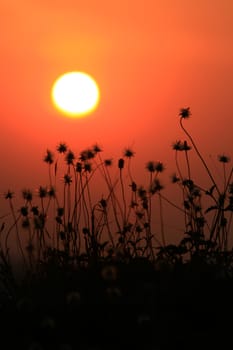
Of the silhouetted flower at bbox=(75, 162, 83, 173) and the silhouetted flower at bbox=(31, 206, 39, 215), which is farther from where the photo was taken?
the silhouetted flower at bbox=(75, 162, 83, 173)

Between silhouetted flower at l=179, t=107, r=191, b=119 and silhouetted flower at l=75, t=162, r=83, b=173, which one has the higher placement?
silhouetted flower at l=179, t=107, r=191, b=119

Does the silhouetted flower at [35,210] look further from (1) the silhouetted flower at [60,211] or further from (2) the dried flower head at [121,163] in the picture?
(2) the dried flower head at [121,163]

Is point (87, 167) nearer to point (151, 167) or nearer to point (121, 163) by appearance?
point (121, 163)

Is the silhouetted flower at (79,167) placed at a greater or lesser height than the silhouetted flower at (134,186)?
Answer: greater

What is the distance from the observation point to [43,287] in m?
5.25

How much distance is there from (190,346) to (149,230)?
2.37 m

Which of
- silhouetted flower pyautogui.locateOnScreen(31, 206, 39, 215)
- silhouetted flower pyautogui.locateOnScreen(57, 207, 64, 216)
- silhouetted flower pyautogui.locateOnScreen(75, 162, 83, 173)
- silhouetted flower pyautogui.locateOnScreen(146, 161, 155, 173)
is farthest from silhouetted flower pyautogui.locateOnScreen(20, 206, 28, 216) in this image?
silhouetted flower pyautogui.locateOnScreen(146, 161, 155, 173)

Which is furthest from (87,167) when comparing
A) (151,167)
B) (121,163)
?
(151,167)

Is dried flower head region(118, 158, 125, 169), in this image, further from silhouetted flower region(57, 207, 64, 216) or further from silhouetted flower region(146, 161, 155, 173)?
silhouetted flower region(57, 207, 64, 216)

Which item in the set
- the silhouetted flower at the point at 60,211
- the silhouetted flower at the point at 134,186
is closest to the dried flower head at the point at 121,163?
the silhouetted flower at the point at 134,186

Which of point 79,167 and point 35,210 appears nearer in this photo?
point 35,210

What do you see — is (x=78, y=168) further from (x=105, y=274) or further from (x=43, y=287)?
(x=105, y=274)

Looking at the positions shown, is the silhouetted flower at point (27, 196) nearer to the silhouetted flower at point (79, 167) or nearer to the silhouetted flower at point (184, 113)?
the silhouetted flower at point (79, 167)

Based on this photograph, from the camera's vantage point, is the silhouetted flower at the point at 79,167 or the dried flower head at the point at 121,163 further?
the dried flower head at the point at 121,163
